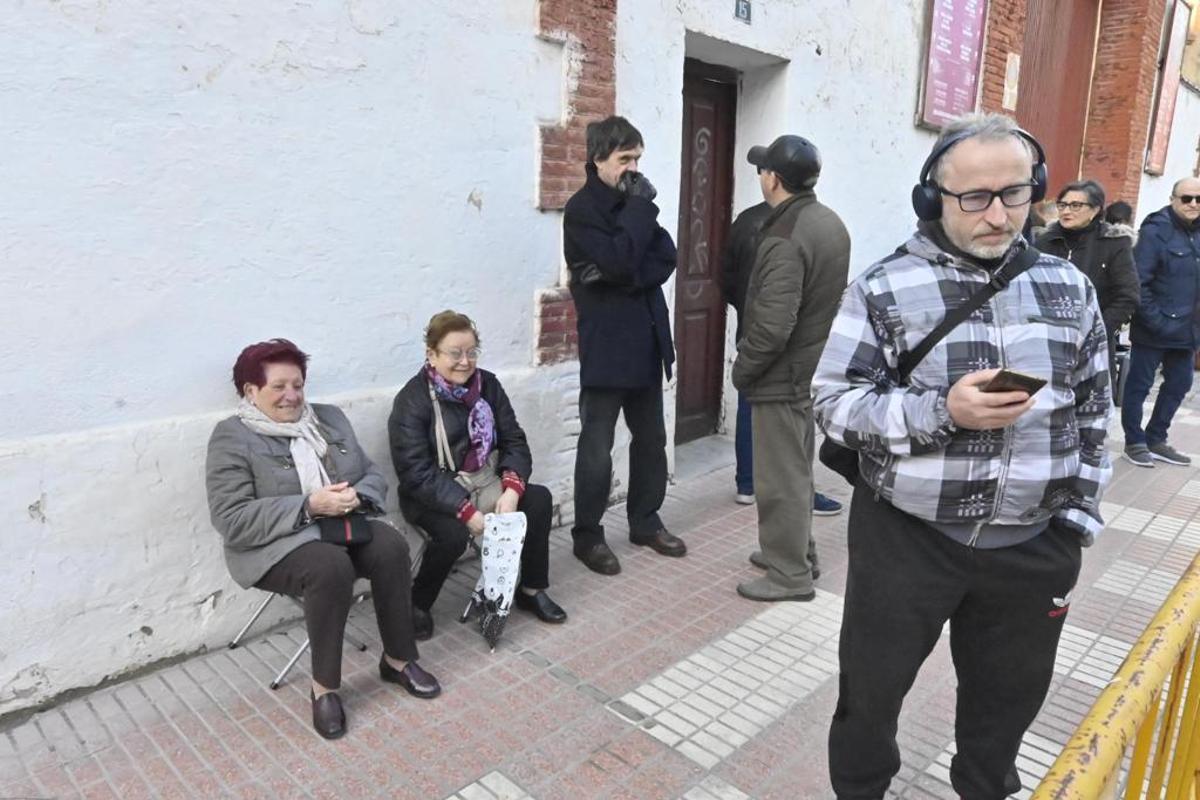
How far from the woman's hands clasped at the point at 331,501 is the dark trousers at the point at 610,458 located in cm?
135

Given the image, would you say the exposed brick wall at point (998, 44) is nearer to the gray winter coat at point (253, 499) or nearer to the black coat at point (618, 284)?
the black coat at point (618, 284)

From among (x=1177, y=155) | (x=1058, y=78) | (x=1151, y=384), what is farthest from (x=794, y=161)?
(x=1177, y=155)

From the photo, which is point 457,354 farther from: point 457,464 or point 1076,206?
point 1076,206

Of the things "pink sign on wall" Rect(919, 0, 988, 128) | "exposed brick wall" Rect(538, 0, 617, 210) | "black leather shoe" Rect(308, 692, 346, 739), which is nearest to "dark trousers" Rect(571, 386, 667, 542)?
Result: "exposed brick wall" Rect(538, 0, 617, 210)

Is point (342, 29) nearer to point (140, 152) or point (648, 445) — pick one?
point (140, 152)

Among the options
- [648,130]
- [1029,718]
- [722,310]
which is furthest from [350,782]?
[722,310]

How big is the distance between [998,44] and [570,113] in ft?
18.1

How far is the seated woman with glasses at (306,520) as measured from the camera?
270 centimetres

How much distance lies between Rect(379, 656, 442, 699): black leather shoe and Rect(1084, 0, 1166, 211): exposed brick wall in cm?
1180

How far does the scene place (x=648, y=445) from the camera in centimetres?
408

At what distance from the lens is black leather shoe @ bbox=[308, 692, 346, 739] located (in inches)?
104

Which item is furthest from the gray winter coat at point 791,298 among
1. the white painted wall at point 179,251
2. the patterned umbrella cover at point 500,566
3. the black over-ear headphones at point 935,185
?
the black over-ear headphones at point 935,185

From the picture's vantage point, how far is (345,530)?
2.82m

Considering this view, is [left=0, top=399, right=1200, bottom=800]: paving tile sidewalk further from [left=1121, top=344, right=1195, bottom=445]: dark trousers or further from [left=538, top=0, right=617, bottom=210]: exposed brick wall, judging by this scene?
[left=1121, top=344, right=1195, bottom=445]: dark trousers
